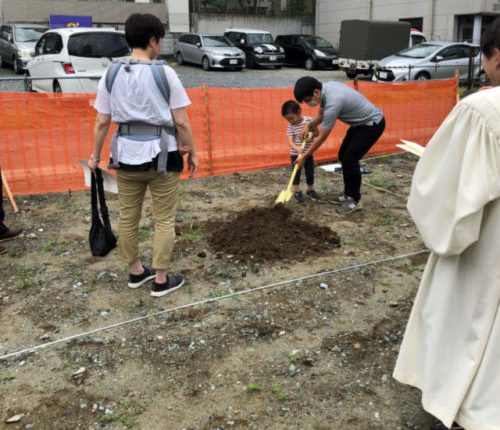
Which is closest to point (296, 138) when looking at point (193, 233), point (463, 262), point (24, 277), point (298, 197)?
point (298, 197)

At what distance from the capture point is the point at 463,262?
2.03 metres

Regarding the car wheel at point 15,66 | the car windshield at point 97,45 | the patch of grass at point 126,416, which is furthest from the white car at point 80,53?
the car wheel at point 15,66

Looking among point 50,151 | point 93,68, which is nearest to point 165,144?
point 50,151

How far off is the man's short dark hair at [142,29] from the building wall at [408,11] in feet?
78.0

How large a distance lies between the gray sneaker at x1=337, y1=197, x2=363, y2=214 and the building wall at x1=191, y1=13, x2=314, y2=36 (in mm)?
26882

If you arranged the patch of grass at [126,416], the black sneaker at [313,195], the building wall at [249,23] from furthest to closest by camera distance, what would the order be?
the building wall at [249,23], the black sneaker at [313,195], the patch of grass at [126,416]

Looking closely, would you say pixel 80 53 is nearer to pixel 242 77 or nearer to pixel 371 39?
pixel 242 77

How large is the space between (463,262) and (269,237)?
263 centimetres

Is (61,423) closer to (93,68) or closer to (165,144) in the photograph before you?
(165,144)

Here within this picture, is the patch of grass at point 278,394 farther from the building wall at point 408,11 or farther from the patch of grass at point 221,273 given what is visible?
the building wall at point 408,11

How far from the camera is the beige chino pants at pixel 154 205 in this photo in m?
3.33

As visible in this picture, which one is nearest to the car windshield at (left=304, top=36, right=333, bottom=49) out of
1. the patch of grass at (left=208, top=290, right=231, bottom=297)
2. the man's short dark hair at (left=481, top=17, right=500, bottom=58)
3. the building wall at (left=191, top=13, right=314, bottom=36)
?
the building wall at (left=191, top=13, right=314, bottom=36)

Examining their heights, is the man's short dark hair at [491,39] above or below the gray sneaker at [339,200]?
above

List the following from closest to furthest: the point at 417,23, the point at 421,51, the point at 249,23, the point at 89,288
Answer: the point at 89,288, the point at 421,51, the point at 417,23, the point at 249,23
